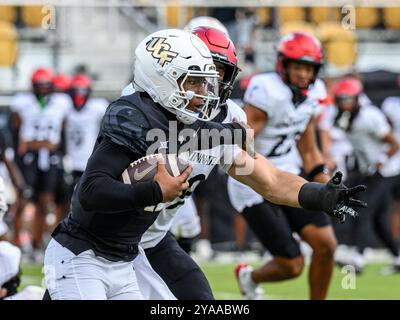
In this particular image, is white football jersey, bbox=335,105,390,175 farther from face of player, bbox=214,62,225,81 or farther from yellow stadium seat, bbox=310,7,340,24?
face of player, bbox=214,62,225,81

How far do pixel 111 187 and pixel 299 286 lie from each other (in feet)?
17.9

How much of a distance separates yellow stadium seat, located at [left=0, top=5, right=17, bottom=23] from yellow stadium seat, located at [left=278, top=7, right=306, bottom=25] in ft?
13.3

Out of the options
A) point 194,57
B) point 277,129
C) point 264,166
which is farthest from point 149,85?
point 277,129

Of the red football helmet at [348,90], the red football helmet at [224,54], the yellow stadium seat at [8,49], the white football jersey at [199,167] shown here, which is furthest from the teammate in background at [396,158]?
the white football jersey at [199,167]

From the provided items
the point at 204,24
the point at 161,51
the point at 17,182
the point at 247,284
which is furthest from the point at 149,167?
the point at 17,182

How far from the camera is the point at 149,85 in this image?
14.9ft

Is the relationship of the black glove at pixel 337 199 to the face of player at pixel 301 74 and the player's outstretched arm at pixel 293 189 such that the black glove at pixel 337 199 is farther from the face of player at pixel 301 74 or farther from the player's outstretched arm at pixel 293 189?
the face of player at pixel 301 74

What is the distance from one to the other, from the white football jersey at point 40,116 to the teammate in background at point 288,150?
5258 millimetres

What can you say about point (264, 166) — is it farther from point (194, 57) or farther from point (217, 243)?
point (217, 243)

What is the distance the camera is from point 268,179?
4.90 m

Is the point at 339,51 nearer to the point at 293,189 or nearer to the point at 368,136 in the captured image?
the point at 368,136

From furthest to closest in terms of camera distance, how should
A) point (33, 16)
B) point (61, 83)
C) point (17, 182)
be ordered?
point (33, 16) → point (61, 83) → point (17, 182)

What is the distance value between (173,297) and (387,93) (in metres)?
8.40

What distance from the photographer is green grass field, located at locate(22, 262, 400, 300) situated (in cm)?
848
